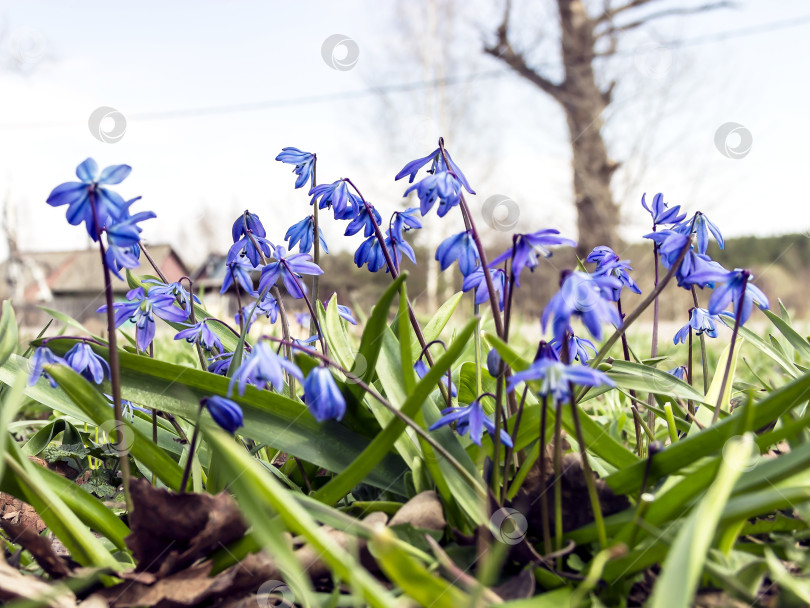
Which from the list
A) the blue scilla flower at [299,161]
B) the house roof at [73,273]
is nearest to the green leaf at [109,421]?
the blue scilla flower at [299,161]

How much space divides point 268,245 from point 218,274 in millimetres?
32791

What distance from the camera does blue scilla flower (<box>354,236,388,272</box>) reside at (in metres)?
1.53

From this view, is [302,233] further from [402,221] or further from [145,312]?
[145,312]

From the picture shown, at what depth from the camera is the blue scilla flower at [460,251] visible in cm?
127

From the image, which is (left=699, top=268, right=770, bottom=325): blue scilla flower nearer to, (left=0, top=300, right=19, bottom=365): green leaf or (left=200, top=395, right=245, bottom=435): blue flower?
(left=200, top=395, right=245, bottom=435): blue flower

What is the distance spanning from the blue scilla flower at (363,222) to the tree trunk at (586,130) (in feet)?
38.5

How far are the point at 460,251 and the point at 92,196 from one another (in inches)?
26.6

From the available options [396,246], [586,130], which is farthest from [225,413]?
[586,130]

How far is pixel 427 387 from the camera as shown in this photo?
1.12 m

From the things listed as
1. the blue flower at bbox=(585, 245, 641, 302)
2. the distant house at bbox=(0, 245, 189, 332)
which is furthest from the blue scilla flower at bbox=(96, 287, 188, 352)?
the distant house at bbox=(0, 245, 189, 332)

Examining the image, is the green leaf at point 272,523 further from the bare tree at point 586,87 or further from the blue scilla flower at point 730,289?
the bare tree at point 586,87

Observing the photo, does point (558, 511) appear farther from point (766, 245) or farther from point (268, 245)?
point (766, 245)

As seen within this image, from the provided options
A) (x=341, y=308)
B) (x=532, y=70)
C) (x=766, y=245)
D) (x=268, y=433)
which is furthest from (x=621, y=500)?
(x=766, y=245)

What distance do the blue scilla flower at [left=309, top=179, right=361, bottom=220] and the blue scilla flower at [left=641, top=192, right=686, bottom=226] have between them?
27.4 inches
